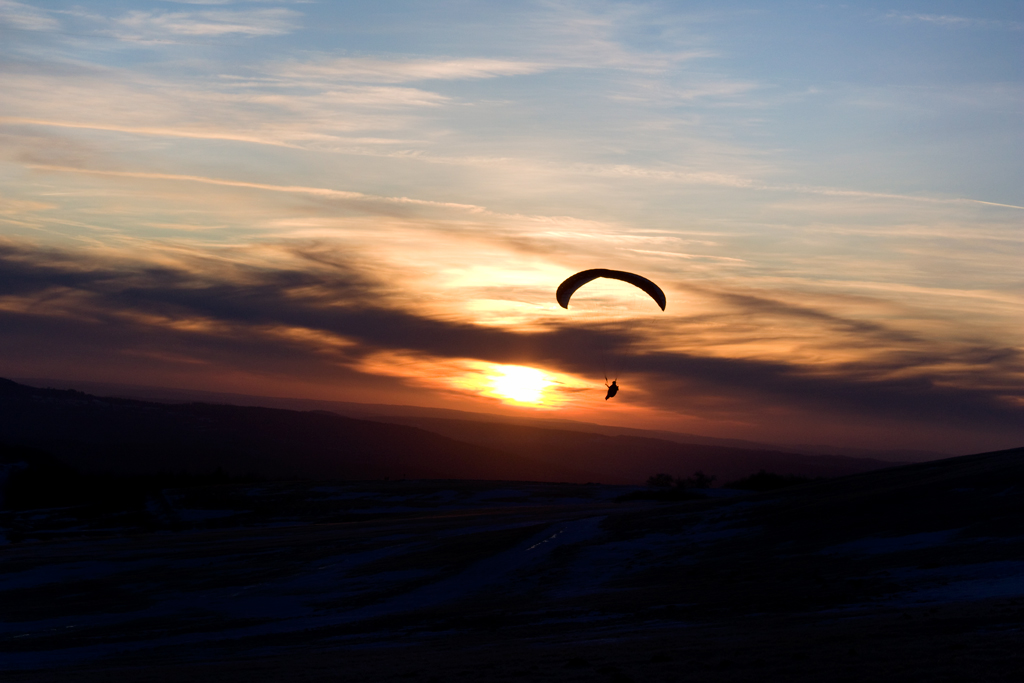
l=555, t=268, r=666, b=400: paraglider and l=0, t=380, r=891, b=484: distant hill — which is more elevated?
l=555, t=268, r=666, b=400: paraglider

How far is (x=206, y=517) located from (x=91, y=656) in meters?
30.5

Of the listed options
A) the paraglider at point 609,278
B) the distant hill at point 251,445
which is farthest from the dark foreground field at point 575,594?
the distant hill at point 251,445

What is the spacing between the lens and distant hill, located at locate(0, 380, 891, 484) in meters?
138

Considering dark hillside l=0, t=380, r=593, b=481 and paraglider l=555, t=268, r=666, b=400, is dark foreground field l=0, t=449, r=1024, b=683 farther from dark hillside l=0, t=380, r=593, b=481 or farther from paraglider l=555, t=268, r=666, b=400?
dark hillside l=0, t=380, r=593, b=481

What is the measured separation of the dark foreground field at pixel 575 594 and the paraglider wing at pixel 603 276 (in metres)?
8.69

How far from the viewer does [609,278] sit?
33.6m

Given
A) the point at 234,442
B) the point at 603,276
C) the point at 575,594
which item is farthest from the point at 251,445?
the point at 575,594

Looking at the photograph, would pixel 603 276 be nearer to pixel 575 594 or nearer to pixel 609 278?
pixel 609 278

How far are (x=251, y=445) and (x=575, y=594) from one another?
146 metres

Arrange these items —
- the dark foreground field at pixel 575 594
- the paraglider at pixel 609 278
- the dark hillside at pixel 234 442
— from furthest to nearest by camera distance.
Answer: the dark hillside at pixel 234 442, the paraglider at pixel 609 278, the dark foreground field at pixel 575 594

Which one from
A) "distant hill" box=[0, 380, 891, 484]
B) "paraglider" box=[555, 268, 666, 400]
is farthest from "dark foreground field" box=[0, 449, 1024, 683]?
"distant hill" box=[0, 380, 891, 484]

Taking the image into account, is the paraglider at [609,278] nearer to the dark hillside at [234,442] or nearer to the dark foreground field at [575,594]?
the dark foreground field at [575,594]

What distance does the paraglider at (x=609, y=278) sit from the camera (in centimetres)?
3356

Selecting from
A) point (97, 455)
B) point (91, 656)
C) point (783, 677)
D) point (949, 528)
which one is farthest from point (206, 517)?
point (97, 455)
